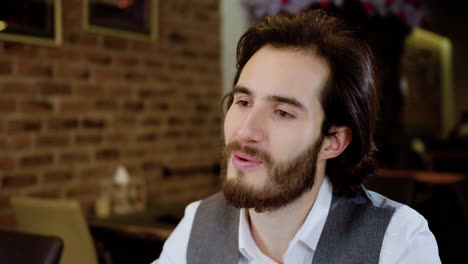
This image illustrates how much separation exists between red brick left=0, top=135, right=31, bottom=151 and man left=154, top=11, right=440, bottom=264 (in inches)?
47.4

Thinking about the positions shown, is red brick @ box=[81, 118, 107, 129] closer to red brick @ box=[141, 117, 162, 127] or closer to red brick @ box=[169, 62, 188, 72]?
red brick @ box=[141, 117, 162, 127]

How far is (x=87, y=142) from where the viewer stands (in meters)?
2.58

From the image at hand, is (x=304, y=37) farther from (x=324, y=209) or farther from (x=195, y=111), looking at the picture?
(x=195, y=111)

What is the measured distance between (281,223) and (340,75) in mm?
387

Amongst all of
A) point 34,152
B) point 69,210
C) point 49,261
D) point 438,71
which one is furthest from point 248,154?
point 438,71

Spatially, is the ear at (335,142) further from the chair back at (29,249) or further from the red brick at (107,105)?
the red brick at (107,105)

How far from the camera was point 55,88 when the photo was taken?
94.7 inches

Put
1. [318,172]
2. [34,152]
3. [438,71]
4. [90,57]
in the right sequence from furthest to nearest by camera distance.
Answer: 1. [438,71]
2. [90,57]
3. [34,152]
4. [318,172]

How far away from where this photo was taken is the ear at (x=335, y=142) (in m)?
1.26

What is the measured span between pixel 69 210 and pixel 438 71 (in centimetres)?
957

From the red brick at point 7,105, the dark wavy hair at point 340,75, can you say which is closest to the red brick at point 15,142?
the red brick at point 7,105

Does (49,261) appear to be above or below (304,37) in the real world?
below

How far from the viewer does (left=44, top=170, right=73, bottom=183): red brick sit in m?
2.41

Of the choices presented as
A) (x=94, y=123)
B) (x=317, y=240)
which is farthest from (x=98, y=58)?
(x=317, y=240)
